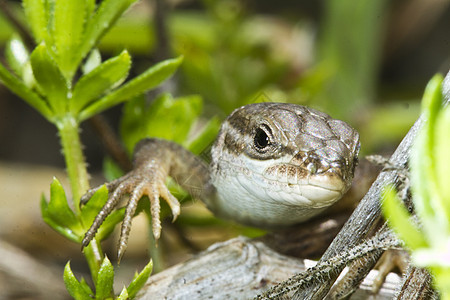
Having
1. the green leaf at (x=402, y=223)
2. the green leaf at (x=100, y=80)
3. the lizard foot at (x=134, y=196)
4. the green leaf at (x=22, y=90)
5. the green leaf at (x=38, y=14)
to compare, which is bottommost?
the green leaf at (x=402, y=223)

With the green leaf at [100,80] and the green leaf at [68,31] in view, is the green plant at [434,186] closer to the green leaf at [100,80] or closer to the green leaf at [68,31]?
the green leaf at [100,80]

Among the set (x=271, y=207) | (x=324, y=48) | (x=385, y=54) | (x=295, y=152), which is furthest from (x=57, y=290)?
(x=385, y=54)

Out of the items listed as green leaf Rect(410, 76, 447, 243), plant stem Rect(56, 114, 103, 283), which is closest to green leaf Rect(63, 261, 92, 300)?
plant stem Rect(56, 114, 103, 283)

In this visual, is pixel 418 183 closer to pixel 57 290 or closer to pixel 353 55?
pixel 57 290

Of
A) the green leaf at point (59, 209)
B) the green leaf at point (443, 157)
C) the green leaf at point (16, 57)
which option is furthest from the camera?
the green leaf at point (16, 57)

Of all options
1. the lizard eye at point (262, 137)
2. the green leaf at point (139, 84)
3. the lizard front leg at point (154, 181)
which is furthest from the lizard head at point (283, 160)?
the green leaf at point (139, 84)

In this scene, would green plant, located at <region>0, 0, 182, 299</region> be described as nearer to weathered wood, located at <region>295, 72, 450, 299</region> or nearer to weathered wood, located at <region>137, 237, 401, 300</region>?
weathered wood, located at <region>137, 237, 401, 300</region>
